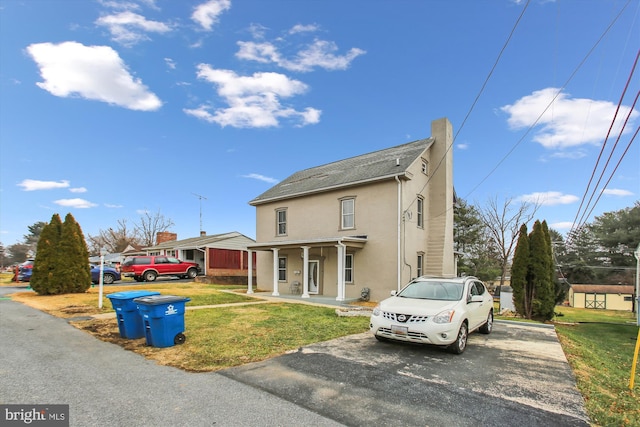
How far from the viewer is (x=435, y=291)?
24.9 feet

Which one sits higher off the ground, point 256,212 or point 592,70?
point 592,70

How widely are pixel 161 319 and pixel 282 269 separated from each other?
12.9 m

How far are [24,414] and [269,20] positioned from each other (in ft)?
45.7

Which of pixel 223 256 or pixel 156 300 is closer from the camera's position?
pixel 156 300

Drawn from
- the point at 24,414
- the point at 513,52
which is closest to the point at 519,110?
the point at 513,52

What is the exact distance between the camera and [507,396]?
442 centimetres

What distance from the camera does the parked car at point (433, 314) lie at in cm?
618

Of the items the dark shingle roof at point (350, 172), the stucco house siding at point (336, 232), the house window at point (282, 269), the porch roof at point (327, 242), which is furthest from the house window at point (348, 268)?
the house window at point (282, 269)

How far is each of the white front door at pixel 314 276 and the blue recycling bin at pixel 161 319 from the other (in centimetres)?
1107

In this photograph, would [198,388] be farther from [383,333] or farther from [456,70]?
[456,70]

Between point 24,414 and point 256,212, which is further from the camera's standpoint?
point 256,212

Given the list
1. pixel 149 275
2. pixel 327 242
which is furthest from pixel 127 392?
pixel 149 275

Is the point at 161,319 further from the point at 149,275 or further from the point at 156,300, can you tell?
the point at 149,275

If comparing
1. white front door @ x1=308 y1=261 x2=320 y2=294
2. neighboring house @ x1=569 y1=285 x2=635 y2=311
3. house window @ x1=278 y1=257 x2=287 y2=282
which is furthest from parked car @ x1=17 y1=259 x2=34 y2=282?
neighboring house @ x1=569 y1=285 x2=635 y2=311
